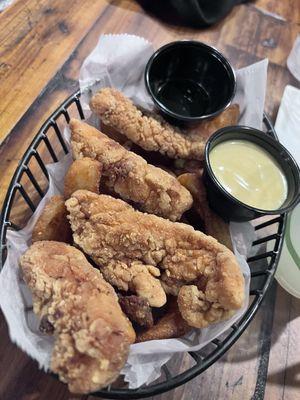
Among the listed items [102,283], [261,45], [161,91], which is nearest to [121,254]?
Result: [102,283]

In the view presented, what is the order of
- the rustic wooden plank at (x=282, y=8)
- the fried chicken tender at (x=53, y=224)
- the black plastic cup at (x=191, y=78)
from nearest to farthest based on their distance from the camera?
the fried chicken tender at (x=53, y=224)
the black plastic cup at (x=191, y=78)
the rustic wooden plank at (x=282, y=8)

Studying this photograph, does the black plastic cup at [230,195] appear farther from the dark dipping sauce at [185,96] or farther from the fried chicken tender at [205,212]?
the dark dipping sauce at [185,96]

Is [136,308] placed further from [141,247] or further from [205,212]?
[205,212]

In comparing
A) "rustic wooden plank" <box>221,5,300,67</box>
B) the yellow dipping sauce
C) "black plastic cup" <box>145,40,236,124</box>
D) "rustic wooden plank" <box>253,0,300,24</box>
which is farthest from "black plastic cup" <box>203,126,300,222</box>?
"rustic wooden plank" <box>253,0,300,24</box>

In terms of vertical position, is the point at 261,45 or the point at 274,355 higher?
the point at 261,45

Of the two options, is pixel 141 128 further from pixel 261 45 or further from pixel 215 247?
pixel 261 45

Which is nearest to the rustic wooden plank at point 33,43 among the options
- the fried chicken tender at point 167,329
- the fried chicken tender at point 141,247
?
the fried chicken tender at point 141,247

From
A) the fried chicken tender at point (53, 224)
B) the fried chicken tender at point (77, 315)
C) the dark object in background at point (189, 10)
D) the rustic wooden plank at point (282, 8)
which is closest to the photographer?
the fried chicken tender at point (77, 315)

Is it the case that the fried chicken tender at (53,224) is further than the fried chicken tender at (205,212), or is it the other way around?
the fried chicken tender at (205,212)
